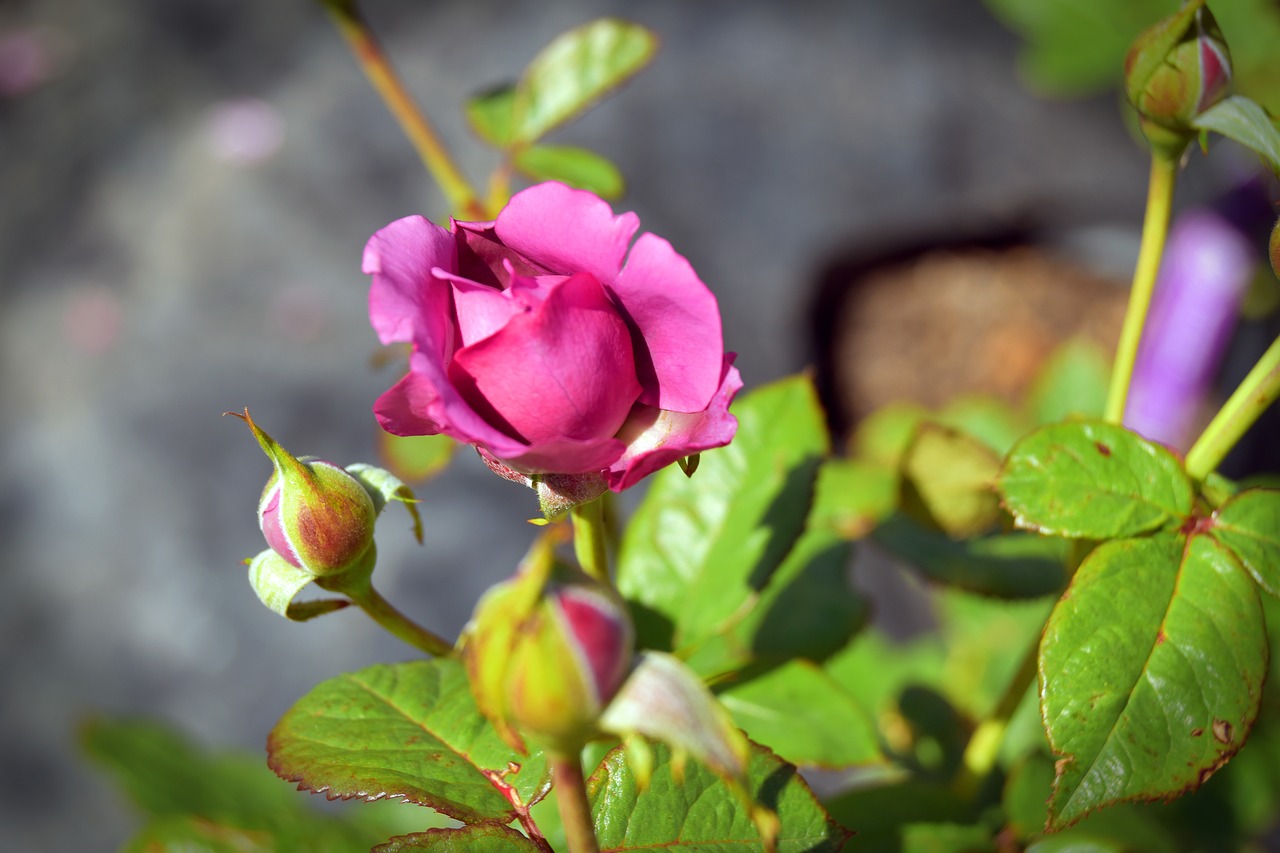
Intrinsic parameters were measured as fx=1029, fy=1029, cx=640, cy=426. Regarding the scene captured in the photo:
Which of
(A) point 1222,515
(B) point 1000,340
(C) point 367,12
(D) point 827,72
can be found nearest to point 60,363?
(C) point 367,12

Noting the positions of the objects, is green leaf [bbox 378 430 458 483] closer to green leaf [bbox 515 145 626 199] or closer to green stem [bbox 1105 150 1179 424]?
green leaf [bbox 515 145 626 199]

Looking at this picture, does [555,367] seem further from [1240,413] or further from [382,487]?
[1240,413]

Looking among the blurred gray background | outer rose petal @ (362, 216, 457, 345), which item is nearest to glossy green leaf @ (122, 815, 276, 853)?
outer rose petal @ (362, 216, 457, 345)

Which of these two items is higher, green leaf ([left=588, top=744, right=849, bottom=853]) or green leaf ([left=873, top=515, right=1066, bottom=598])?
green leaf ([left=588, top=744, right=849, bottom=853])

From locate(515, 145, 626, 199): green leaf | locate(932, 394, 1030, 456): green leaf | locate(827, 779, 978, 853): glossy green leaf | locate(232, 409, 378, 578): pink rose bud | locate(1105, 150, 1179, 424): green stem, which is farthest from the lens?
locate(932, 394, 1030, 456): green leaf

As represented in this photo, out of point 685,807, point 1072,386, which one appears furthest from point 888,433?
point 685,807

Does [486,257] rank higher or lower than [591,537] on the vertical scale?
higher

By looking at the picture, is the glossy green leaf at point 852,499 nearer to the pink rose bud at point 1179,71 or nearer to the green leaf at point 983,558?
the green leaf at point 983,558
